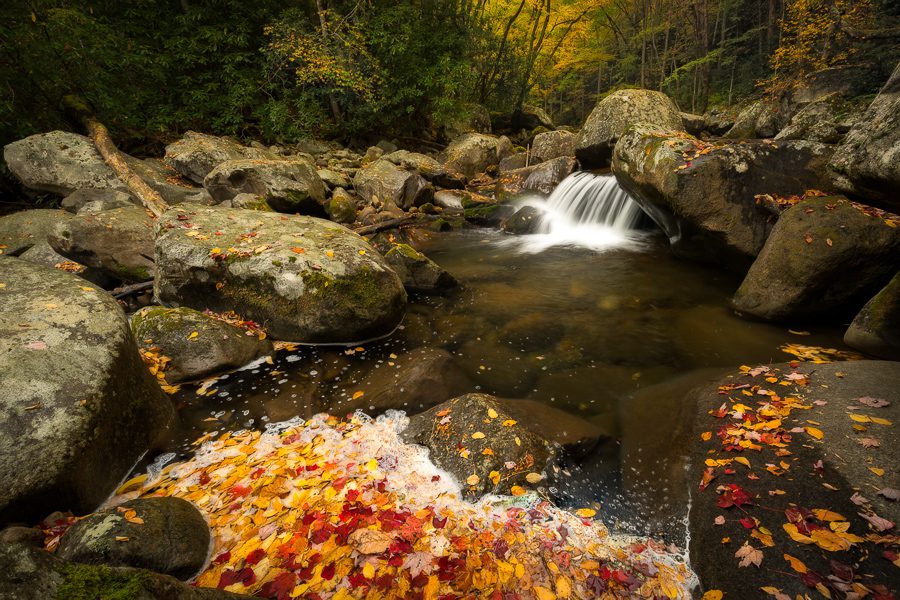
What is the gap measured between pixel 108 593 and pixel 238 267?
4.46 metres

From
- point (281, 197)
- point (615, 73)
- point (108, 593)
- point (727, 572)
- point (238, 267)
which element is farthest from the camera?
point (615, 73)

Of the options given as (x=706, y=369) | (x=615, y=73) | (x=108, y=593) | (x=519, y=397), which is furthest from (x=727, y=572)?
(x=615, y=73)

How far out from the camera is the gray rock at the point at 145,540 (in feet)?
6.94

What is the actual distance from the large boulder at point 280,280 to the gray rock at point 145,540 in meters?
2.87

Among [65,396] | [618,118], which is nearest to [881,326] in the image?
[65,396]

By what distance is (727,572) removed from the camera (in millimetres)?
2371

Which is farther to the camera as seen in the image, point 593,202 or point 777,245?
point 593,202

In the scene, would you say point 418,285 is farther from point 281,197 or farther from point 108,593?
point 108,593

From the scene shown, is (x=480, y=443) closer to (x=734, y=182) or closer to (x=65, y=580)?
(x=65, y=580)

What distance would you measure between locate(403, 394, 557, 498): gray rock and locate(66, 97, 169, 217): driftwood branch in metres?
8.19

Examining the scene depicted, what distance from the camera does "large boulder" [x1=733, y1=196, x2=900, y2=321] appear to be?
5031mm

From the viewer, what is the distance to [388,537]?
263cm

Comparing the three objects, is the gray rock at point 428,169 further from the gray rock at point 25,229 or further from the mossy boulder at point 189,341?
the mossy boulder at point 189,341

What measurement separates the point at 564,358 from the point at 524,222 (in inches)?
301
